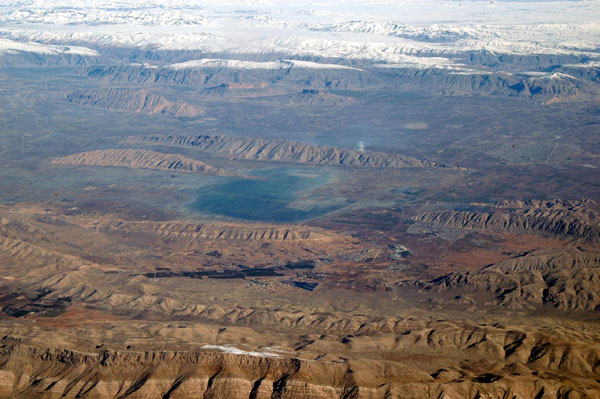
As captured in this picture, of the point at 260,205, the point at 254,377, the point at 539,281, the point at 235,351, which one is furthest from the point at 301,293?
the point at 260,205

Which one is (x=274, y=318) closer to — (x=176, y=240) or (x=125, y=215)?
(x=176, y=240)

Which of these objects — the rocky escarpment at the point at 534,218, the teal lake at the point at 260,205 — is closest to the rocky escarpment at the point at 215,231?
the teal lake at the point at 260,205

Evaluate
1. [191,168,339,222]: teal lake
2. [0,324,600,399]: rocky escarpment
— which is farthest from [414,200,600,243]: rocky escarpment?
[0,324,600,399]: rocky escarpment

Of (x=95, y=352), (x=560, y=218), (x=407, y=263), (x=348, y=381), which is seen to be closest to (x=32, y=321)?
(x=95, y=352)

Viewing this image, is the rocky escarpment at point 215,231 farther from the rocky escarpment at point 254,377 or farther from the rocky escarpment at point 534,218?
the rocky escarpment at point 254,377

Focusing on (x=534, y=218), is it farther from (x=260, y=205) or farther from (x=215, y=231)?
(x=215, y=231)
